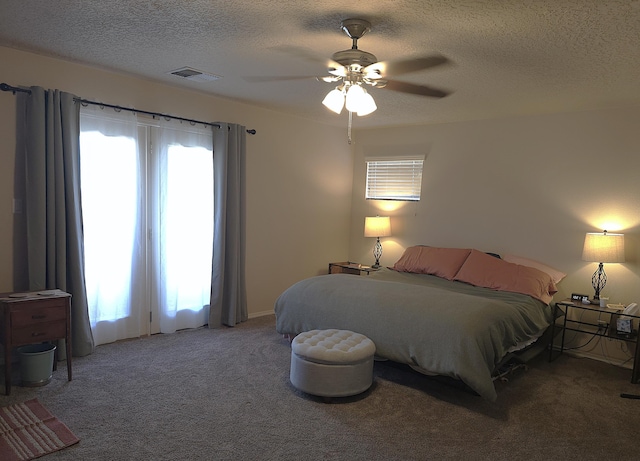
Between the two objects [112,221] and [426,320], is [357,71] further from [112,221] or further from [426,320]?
[112,221]

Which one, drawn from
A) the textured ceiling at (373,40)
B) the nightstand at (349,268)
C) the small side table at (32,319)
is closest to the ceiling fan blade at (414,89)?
the textured ceiling at (373,40)

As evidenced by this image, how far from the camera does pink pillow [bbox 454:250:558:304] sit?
424 centimetres

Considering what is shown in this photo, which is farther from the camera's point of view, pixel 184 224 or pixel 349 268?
pixel 349 268

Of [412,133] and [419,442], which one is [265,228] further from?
[419,442]

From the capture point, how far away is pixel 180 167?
4.49 metres

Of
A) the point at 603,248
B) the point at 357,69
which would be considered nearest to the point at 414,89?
the point at 357,69

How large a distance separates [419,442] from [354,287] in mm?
1488

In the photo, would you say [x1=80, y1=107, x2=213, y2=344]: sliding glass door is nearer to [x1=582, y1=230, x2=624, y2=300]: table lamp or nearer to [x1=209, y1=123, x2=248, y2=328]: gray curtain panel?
[x1=209, y1=123, x2=248, y2=328]: gray curtain panel

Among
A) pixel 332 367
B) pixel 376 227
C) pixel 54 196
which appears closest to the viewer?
pixel 332 367

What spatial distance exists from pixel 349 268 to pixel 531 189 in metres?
2.28

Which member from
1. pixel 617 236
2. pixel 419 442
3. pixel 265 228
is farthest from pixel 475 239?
pixel 419 442

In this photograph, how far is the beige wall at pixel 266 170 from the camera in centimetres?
348

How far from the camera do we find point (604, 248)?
4.06 meters

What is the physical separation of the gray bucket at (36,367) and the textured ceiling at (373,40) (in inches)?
79.2
